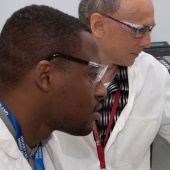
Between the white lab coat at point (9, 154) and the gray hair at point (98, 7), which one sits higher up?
the gray hair at point (98, 7)

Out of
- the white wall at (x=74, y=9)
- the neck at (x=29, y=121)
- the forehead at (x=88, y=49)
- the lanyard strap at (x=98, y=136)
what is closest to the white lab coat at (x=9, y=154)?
the neck at (x=29, y=121)

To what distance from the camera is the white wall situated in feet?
6.15

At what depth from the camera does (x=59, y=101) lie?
81 cm

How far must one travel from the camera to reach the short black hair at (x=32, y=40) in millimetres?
776

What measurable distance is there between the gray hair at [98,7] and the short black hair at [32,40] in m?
0.45

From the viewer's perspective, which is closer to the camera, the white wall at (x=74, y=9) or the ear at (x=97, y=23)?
the ear at (x=97, y=23)

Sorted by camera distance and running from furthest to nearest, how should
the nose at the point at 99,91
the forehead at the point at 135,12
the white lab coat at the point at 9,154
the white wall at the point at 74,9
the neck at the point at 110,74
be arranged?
1. the white wall at the point at 74,9
2. the neck at the point at 110,74
3. the forehead at the point at 135,12
4. the nose at the point at 99,91
5. the white lab coat at the point at 9,154

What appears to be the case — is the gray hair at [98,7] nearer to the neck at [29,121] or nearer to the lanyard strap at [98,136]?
the lanyard strap at [98,136]

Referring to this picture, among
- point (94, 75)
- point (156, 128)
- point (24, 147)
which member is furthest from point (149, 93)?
point (24, 147)

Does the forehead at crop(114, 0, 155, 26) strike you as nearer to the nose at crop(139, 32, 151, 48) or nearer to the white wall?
the nose at crop(139, 32, 151, 48)

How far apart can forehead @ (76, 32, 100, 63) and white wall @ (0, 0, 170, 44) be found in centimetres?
108

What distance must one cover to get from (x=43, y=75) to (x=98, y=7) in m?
0.55

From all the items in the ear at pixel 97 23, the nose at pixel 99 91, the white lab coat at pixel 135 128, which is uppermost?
the ear at pixel 97 23

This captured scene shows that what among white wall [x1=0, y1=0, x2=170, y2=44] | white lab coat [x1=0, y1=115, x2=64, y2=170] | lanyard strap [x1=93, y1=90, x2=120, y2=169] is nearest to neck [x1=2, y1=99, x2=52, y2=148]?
white lab coat [x1=0, y1=115, x2=64, y2=170]
